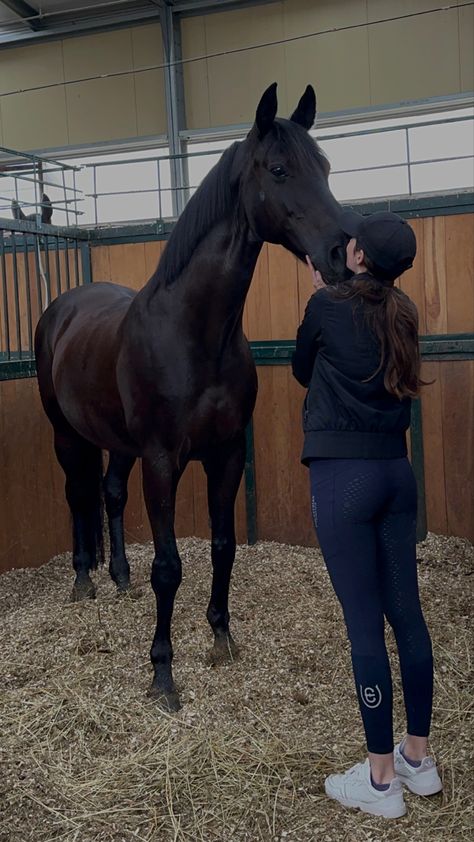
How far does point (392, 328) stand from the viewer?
1.92 m

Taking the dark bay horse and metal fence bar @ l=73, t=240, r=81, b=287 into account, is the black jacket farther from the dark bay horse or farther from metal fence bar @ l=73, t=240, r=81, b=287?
metal fence bar @ l=73, t=240, r=81, b=287

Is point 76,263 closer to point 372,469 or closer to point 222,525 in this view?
point 222,525

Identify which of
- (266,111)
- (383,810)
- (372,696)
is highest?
(266,111)

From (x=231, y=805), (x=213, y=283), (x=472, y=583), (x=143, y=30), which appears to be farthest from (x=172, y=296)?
(x=143, y=30)

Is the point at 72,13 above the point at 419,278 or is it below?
above

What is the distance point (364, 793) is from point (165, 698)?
2.87 ft

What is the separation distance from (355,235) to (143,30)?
27.9ft

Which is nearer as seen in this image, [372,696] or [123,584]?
[372,696]

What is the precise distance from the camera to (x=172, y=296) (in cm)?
285

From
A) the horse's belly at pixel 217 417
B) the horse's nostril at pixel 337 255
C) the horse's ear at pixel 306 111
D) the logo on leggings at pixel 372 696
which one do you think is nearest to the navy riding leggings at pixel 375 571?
the logo on leggings at pixel 372 696

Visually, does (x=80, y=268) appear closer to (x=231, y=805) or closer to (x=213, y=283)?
(x=213, y=283)

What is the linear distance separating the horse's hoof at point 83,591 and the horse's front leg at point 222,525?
947 millimetres

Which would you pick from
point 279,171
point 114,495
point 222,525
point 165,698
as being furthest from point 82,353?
point 165,698

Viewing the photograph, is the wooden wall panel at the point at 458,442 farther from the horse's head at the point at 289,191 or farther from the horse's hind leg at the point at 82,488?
the horse's head at the point at 289,191
